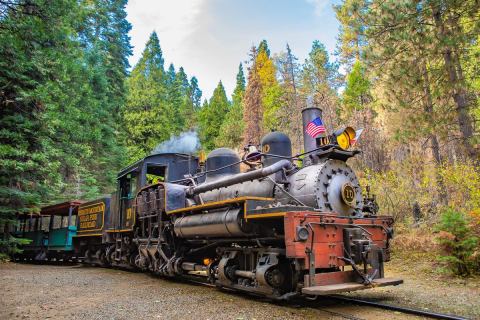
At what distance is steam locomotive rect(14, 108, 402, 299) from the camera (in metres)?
5.94

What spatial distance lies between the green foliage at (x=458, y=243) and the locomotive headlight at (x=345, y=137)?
11.6 feet

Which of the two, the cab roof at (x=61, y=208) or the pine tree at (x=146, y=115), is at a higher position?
the pine tree at (x=146, y=115)

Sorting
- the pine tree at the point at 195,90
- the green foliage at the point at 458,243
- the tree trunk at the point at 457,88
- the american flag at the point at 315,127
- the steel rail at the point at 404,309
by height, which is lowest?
the steel rail at the point at 404,309

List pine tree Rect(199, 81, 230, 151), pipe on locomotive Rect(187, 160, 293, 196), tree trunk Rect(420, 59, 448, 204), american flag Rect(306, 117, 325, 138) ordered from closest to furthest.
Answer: pipe on locomotive Rect(187, 160, 293, 196) < american flag Rect(306, 117, 325, 138) < tree trunk Rect(420, 59, 448, 204) < pine tree Rect(199, 81, 230, 151)

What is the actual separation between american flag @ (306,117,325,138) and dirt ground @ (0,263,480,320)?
3.30 meters

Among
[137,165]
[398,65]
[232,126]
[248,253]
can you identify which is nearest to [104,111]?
[232,126]

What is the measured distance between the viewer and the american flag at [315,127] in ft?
25.7

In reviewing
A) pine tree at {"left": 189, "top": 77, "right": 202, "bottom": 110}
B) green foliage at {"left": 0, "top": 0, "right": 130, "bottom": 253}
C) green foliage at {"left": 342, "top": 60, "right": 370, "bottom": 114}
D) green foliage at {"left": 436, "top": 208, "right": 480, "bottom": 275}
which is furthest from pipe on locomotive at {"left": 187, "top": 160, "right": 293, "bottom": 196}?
pine tree at {"left": 189, "top": 77, "right": 202, "bottom": 110}

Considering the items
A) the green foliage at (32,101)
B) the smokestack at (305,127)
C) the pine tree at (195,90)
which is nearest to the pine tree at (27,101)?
the green foliage at (32,101)

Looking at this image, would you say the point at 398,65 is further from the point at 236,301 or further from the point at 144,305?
the point at 144,305

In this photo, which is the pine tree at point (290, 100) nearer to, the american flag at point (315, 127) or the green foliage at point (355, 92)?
the green foliage at point (355, 92)

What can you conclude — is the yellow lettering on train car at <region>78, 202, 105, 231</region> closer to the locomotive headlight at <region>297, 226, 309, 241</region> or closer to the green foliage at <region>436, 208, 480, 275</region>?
the locomotive headlight at <region>297, 226, 309, 241</region>

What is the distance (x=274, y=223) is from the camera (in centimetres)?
684

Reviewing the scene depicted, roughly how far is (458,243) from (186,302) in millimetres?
6479
